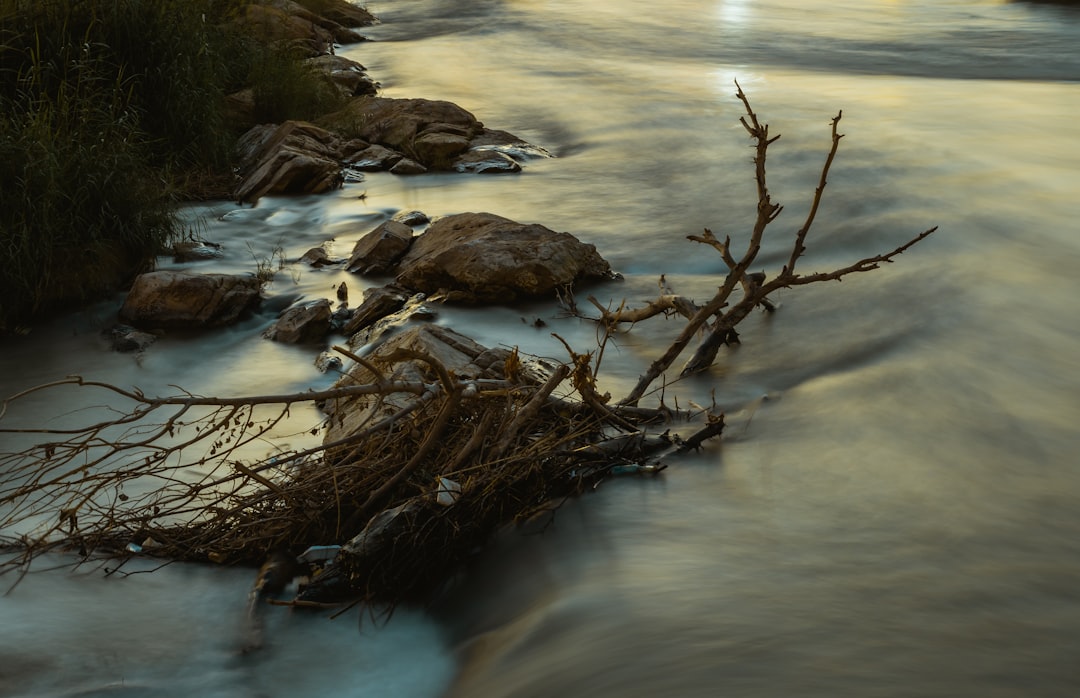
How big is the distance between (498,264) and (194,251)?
2137mm

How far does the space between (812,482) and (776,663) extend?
130 cm

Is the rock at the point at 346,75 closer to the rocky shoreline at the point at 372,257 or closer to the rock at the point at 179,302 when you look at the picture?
the rocky shoreline at the point at 372,257

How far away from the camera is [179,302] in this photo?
600 cm

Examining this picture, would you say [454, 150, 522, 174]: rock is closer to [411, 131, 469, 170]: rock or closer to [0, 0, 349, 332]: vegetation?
[411, 131, 469, 170]: rock

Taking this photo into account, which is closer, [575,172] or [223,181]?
[223,181]

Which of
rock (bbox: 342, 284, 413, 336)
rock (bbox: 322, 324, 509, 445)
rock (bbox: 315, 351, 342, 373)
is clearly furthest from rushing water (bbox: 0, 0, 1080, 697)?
rock (bbox: 322, 324, 509, 445)

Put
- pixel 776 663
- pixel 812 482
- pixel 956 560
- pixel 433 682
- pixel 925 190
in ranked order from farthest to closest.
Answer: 1. pixel 925 190
2. pixel 812 482
3. pixel 956 560
4. pixel 433 682
5. pixel 776 663

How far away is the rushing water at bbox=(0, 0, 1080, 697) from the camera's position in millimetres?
3033

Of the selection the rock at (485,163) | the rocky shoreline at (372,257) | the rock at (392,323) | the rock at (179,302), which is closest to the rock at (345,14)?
the rocky shoreline at (372,257)

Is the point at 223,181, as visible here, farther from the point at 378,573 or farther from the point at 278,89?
the point at 378,573

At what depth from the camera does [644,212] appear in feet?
26.5

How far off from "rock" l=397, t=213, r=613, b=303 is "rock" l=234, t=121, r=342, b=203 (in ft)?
7.70

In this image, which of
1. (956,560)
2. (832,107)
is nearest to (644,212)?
(832,107)

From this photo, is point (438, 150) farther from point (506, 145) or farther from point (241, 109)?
point (241, 109)
